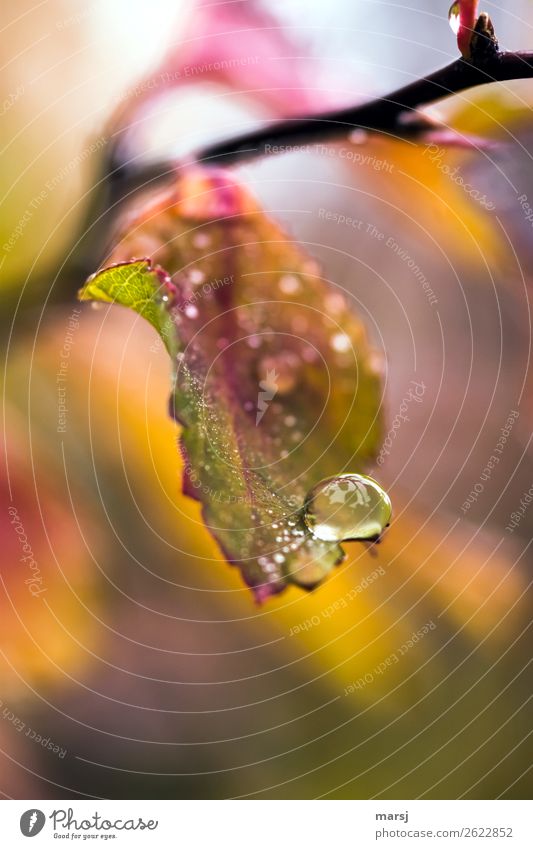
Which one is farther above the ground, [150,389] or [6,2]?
[6,2]

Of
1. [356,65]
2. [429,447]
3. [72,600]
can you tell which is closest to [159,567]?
[72,600]

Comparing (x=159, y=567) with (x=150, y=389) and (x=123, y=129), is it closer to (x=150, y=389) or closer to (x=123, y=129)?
(x=150, y=389)
